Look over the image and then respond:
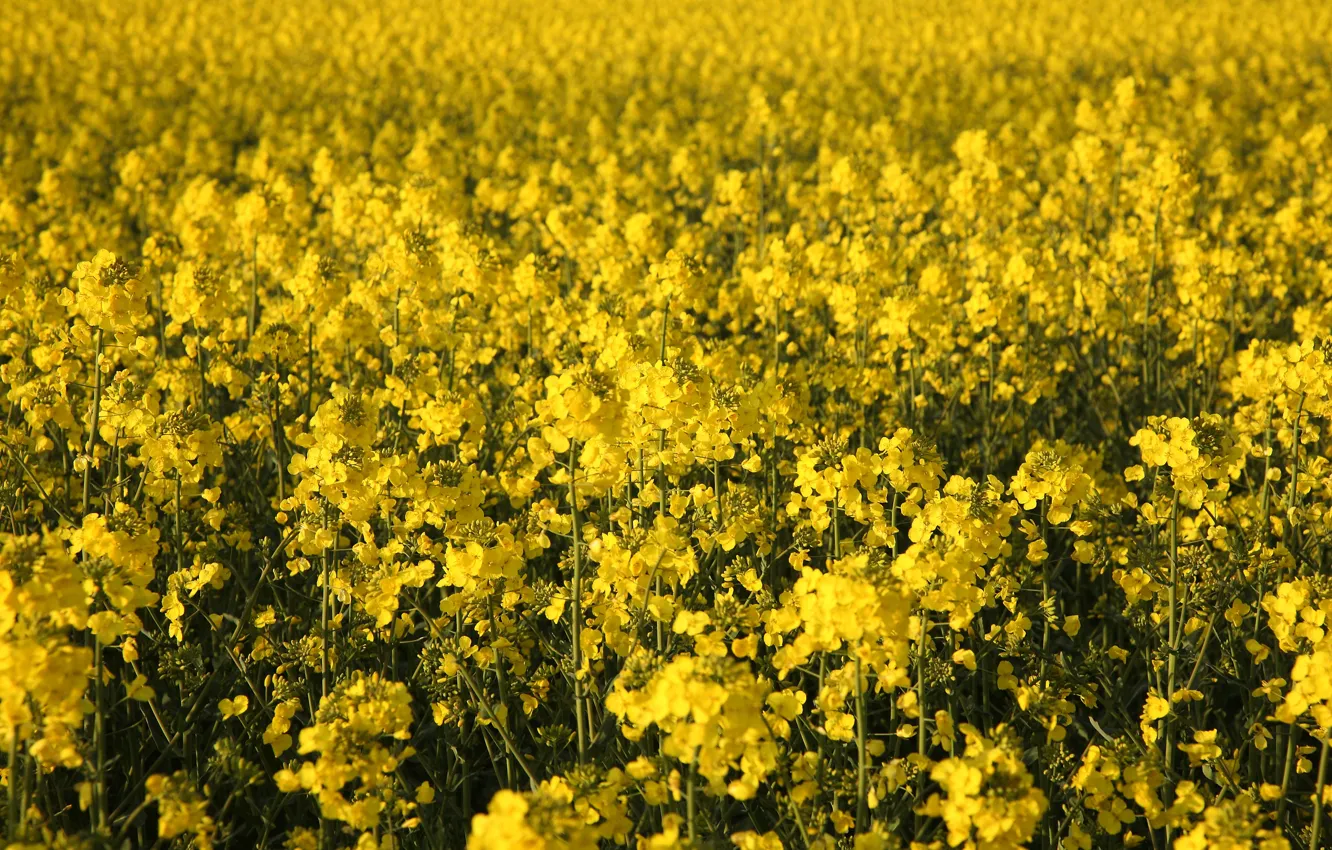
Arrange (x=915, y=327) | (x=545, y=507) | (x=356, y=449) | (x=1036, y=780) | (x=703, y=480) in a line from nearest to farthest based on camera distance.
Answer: (x=356, y=449), (x=1036, y=780), (x=545, y=507), (x=703, y=480), (x=915, y=327)

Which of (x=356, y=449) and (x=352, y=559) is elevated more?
(x=356, y=449)

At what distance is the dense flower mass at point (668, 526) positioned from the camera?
8.57 ft

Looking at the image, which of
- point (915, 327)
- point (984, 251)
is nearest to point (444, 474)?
point (915, 327)

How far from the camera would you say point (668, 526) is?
3090mm

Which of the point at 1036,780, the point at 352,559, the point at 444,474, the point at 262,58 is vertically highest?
the point at 262,58

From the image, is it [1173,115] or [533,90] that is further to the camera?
[533,90]

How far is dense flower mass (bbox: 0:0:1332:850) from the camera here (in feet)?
8.57

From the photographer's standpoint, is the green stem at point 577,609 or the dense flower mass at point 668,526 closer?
the dense flower mass at point 668,526

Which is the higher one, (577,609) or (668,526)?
(668,526)

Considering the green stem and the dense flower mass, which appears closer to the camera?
the dense flower mass

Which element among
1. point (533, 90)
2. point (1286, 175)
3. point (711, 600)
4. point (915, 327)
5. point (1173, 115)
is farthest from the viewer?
point (533, 90)

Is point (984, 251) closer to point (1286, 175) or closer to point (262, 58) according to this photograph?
point (1286, 175)

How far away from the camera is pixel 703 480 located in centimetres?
466

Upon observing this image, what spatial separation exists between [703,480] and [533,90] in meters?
13.3
